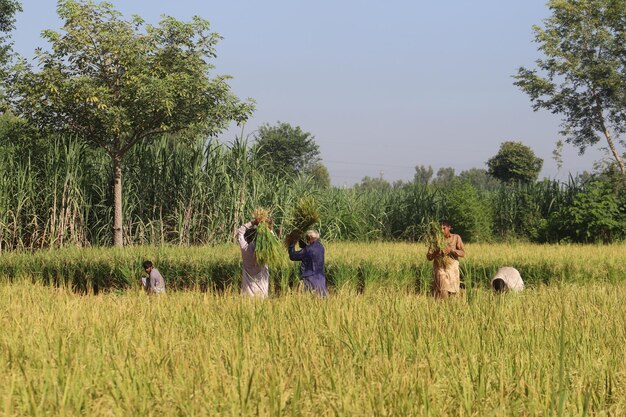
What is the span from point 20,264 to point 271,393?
11.5 metres

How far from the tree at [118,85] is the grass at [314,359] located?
11534mm

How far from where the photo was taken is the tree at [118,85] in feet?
59.2

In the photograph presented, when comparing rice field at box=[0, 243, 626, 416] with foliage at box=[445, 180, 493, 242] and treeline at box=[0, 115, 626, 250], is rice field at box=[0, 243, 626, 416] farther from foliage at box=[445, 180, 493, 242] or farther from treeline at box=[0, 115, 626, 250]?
foliage at box=[445, 180, 493, 242]

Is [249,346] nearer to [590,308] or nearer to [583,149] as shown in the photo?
[590,308]

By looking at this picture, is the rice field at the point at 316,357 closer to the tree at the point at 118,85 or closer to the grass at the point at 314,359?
the grass at the point at 314,359

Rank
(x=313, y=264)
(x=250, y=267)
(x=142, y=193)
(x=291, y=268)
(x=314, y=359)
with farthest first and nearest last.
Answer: (x=142, y=193)
(x=291, y=268)
(x=250, y=267)
(x=313, y=264)
(x=314, y=359)

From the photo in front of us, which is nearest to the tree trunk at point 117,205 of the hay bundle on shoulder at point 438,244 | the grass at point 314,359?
the hay bundle on shoulder at point 438,244

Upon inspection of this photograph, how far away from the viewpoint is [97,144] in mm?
A: 19312

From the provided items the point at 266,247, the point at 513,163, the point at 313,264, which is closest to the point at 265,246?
the point at 266,247

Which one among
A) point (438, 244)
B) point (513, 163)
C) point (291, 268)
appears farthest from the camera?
point (513, 163)

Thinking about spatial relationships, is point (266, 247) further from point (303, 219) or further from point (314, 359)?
point (314, 359)

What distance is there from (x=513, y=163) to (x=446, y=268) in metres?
48.5

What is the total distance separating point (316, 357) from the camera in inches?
181

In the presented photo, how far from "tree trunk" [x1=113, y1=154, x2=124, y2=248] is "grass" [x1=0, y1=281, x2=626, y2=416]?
1050cm
